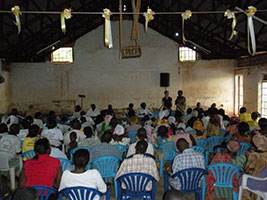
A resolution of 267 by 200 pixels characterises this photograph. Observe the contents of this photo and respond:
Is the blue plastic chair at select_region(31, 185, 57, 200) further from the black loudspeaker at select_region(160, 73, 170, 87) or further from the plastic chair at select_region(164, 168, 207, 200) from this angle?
the black loudspeaker at select_region(160, 73, 170, 87)

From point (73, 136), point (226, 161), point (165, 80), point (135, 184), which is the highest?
point (165, 80)

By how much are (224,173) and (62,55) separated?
1130cm

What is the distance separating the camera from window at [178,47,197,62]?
45.2 ft

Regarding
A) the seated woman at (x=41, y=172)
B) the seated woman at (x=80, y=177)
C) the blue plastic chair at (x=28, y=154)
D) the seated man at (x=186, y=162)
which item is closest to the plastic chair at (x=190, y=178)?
the seated man at (x=186, y=162)

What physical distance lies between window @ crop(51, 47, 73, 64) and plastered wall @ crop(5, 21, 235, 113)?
0.88 ft

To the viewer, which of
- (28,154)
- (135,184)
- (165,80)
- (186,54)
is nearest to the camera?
(135,184)

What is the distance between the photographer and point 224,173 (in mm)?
3500

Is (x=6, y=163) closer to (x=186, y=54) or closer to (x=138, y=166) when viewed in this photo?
(x=138, y=166)

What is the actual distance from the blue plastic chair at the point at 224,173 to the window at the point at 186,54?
35.2ft

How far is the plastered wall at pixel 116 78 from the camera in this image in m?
13.2

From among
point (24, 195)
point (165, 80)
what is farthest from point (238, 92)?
point (24, 195)

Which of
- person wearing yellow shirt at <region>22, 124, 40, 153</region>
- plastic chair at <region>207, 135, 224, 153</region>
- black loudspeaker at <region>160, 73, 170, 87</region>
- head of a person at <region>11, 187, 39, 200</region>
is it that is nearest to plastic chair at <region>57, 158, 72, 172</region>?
person wearing yellow shirt at <region>22, 124, 40, 153</region>

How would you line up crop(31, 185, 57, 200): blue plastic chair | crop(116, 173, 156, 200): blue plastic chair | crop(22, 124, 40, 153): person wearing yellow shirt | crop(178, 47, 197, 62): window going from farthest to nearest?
crop(178, 47, 197, 62): window → crop(22, 124, 40, 153): person wearing yellow shirt → crop(116, 173, 156, 200): blue plastic chair → crop(31, 185, 57, 200): blue plastic chair

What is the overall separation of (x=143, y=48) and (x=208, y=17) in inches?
189
